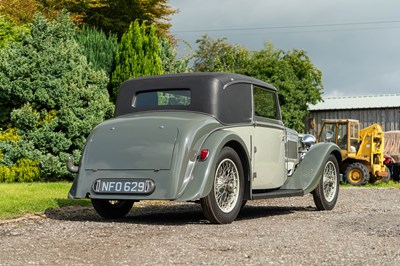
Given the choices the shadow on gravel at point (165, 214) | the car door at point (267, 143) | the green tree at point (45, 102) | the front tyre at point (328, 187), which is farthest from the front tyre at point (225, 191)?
the green tree at point (45, 102)

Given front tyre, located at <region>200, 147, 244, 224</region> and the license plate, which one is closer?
the license plate

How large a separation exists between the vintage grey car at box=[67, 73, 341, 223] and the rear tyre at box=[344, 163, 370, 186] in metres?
11.4

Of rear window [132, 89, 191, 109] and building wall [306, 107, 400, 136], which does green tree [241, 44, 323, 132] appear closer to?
building wall [306, 107, 400, 136]

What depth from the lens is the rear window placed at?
8.54 meters

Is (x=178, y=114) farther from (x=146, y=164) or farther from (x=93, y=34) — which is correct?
(x=93, y=34)

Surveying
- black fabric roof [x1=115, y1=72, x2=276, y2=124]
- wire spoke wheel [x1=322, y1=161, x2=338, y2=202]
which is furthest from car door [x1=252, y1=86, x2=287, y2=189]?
Result: wire spoke wheel [x1=322, y1=161, x2=338, y2=202]

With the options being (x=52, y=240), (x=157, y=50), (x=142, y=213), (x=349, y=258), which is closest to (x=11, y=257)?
(x=52, y=240)

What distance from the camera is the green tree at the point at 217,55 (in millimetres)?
48316

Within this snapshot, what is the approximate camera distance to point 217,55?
51938mm

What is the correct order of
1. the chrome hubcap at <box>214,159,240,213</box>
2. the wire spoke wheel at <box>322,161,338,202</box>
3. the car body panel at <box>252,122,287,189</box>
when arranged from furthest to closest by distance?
the wire spoke wheel at <box>322,161,338,202</box>, the car body panel at <box>252,122,287,189</box>, the chrome hubcap at <box>214,159,240,213</box>

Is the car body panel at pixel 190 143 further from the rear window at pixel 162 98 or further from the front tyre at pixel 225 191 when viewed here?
the front tyre at pixel 225 191

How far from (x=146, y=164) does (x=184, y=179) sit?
0.48m

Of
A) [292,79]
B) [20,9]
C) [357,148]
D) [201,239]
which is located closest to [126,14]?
[20,9]

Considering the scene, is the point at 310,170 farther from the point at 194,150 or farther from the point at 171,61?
the point at 171,61
